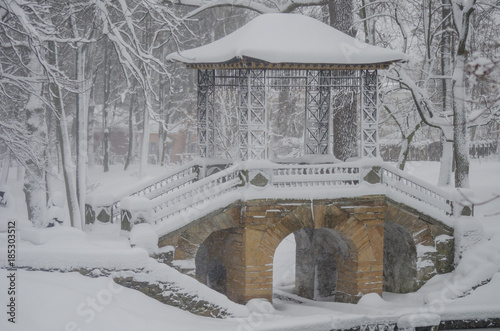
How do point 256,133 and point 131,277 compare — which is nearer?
point 131,277

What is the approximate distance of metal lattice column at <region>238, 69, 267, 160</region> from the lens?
15.9 metres

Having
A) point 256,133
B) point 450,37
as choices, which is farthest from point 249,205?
point 450,37

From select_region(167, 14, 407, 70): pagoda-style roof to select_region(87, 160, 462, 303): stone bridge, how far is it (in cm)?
246

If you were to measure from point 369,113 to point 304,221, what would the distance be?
3.29m

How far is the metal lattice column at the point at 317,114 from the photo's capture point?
18.6 m

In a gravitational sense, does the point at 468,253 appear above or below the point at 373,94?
below

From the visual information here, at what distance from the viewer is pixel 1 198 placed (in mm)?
15414

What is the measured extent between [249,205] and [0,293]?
20.1 feet

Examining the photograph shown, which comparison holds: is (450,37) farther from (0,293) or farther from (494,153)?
(0,293)

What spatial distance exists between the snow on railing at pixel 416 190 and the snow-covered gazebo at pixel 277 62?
81 centimetres

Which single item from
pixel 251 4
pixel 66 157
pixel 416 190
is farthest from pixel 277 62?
pixel 66 157

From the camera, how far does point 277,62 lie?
50.4 ft

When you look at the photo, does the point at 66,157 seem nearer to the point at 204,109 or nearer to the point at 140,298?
the point at 204,109

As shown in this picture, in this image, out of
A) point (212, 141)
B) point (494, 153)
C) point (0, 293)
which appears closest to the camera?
point (0, 293)
